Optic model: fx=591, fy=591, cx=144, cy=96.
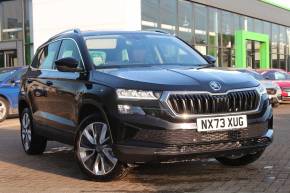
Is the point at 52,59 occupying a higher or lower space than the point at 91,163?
higher

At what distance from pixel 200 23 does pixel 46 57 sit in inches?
922

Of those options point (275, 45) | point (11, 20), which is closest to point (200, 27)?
point (11, 20)

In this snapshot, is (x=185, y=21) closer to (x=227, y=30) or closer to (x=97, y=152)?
(x=227, y=30)

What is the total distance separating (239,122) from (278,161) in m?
1.67

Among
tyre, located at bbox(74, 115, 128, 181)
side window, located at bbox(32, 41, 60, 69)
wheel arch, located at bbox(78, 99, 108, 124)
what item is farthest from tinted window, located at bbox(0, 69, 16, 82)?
tyre, located at bbox(74, 115, 128, 181)

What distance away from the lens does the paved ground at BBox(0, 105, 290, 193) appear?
6176 mm

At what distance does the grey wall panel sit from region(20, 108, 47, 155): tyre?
22.4m

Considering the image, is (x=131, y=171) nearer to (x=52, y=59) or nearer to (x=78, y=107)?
(x=78, y=107)

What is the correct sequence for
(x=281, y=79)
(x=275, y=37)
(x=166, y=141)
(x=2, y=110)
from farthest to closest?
(x=275, y=37) → (x=281, y=79) → (x=2, y=110) → (x=166, y=141)

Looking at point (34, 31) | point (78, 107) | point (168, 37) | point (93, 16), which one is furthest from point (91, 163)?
point (34, 31)

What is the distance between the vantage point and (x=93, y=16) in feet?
86.0

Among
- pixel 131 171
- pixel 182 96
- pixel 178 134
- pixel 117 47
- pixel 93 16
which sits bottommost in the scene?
pixel 131 171

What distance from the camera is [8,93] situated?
1536 cm

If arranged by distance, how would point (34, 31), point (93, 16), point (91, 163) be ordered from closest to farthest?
point (91, 163), point (93, 16), point (34, 31)
